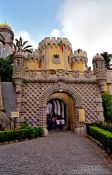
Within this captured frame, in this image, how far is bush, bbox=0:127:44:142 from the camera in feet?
50.6

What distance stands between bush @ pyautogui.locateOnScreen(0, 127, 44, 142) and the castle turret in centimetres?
761

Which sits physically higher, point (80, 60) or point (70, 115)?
point (80, 60)

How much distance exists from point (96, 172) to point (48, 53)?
86.1ft

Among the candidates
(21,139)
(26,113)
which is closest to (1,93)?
(26,113)

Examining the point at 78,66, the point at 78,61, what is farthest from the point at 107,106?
the point at 78,61

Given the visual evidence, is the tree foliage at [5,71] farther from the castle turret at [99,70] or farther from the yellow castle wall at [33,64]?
the castle turret at [99,70]

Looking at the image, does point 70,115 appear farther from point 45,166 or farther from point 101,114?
point 45,166

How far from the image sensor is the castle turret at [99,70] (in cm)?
2235

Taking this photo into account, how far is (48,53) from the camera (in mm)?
32625

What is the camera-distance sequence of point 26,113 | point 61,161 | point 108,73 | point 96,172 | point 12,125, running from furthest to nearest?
point 108,73 → point 26,113 → point 12,125 → point 61,161 → point 96,172

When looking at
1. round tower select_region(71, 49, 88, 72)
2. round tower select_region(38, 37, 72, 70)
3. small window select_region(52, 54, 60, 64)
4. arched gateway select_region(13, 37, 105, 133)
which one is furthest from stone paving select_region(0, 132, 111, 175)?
round tower select_region(71, 49, 88, 72)

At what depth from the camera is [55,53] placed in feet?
108

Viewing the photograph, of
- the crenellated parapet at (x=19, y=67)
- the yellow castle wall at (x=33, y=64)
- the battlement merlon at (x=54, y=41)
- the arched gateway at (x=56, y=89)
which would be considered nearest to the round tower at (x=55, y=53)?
the battlement merlon at (x=54, y=41)

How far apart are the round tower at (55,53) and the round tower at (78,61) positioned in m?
1.87
